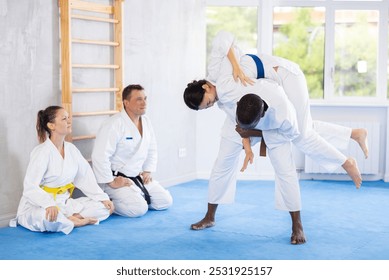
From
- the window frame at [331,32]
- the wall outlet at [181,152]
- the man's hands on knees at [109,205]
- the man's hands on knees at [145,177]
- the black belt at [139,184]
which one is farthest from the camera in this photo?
the window frame at [331,32]

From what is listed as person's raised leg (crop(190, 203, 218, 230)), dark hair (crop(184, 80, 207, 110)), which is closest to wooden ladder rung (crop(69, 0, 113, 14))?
dark hair (crop(184, 80, 207, 110))

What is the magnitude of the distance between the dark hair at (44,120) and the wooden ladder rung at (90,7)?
0.92m

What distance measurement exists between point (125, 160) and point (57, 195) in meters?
0.76

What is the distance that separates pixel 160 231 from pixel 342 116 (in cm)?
314

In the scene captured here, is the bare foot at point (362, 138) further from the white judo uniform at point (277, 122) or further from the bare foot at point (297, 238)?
the bare foot at point (297, 238)

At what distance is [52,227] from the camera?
14.3ft

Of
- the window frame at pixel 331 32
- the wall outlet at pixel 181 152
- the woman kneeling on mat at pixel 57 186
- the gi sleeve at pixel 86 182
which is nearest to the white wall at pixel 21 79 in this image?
the woman kneeling on mat at pixel 57 186

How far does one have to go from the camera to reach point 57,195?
4.59 metres

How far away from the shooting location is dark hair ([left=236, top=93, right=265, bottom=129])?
3.76m

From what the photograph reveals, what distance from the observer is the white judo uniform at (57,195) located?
437cm

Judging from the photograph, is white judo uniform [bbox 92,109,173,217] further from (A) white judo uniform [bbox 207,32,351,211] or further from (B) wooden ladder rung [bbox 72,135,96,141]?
(A) white judo uniform [bbox 207,32,351,211]
